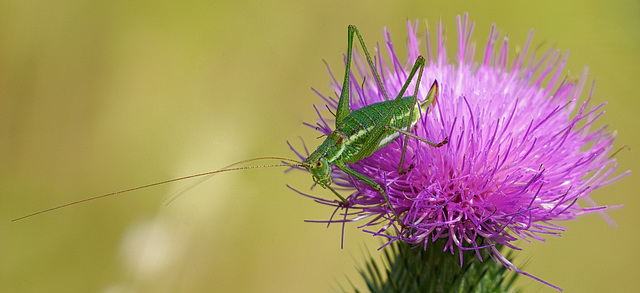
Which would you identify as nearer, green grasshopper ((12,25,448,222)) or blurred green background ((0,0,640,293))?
green grasshopper ((12,25,448,222))

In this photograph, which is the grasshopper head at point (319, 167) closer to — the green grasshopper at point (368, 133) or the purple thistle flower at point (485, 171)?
the green grasshopper at point (368, 133)

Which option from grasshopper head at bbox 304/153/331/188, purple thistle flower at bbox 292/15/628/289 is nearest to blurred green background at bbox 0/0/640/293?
purple thistle flower at bbox 292/15/628/289

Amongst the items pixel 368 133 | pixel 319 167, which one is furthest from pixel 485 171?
pixel 319 167

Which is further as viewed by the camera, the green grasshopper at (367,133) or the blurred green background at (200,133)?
the blurred green background at (200,133)

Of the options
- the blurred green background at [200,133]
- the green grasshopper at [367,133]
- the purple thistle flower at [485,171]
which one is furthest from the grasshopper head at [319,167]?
the blurred green background at [200,133]

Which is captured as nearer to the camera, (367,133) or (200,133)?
(367,133)

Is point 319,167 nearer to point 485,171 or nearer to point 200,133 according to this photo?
point 485,171

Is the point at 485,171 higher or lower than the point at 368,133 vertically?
lower

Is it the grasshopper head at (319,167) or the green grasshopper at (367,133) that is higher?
the green grasshopper at (367,133)

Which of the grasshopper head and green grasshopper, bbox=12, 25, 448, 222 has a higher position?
green grasshopper, bbox=12, 25, 448, 222

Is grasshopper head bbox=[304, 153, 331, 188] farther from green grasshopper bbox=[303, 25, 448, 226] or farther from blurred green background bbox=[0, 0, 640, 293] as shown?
blurred green background bbox=[0, 0, 640, 293]
